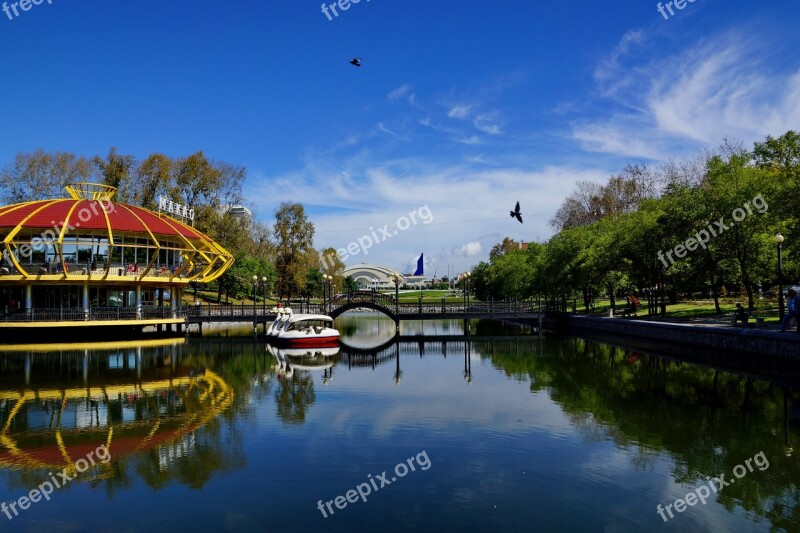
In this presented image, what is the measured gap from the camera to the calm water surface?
9.71m

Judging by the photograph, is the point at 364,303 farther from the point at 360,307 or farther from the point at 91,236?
the point at 91,236

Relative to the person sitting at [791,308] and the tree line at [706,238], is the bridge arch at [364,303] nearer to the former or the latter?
the tree line at [706,238]

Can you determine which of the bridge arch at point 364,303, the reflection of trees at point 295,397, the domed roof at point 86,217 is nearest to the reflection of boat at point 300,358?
the reflection of trees at point 295,397

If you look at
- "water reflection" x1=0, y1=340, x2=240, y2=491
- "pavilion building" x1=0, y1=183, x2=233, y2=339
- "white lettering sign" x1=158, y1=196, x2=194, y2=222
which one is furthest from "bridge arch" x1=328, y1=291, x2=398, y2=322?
"white lettering sign" x1=158, y1=196, x2=194, y2=222

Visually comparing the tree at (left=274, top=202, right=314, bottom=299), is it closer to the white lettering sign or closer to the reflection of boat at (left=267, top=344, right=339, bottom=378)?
the white lettering sign

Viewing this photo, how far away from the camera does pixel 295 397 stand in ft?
67.1

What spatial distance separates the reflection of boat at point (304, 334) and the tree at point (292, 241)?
93.7ft

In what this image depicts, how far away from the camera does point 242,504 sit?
1021 centimetres

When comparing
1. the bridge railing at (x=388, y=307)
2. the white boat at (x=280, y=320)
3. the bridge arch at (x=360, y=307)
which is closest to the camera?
the white boat at (x=280, y=320)

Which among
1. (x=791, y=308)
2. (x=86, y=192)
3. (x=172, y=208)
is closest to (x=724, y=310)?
(x=791, y=308)

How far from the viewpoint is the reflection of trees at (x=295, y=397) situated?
57.0 ft

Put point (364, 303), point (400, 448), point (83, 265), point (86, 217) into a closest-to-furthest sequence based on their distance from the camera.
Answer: point (400, 448), point (83, 265), point (86, 217), point (364, 303)

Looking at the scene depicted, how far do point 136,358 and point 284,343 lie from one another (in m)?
9.30

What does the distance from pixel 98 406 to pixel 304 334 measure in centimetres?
1854
